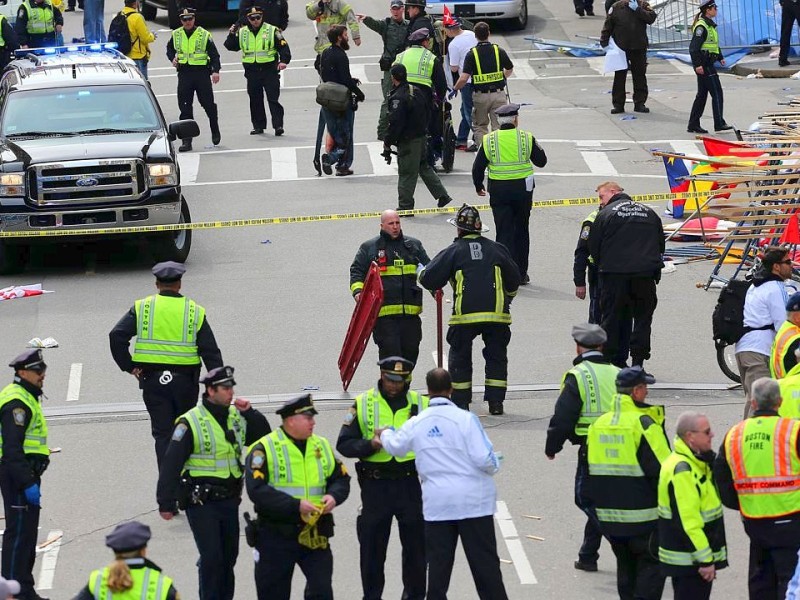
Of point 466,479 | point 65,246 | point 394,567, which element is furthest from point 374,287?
Result: point 65,246

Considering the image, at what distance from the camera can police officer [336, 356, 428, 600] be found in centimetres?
927

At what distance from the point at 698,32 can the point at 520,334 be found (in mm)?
9809

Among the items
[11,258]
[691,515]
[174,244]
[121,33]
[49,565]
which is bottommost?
[49,565]

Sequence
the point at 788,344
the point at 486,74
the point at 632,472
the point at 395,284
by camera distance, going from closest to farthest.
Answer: the point at 632,472 < the point at 788,344 < the point at 395,284 < the point at 486,74

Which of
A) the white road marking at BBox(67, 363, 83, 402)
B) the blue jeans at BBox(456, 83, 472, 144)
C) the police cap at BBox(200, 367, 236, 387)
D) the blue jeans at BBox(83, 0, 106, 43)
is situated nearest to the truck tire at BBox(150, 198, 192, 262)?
the white road marking at BBox(67, 363, 83, 402)

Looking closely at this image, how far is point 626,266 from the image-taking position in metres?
13.7

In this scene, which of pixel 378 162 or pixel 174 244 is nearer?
pixel 174 244

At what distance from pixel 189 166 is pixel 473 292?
11.3 metres

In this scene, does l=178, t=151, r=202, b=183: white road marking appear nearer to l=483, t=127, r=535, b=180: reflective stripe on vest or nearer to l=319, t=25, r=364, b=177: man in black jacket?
l=319, t=25, r=364, b=177: man in black jacket

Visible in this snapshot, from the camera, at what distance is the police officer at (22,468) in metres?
9.67

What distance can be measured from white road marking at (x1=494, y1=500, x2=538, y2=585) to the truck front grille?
782 centimetres

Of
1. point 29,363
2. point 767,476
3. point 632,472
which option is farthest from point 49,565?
point 767,476

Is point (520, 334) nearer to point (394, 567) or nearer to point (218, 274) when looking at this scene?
point (218, 274)

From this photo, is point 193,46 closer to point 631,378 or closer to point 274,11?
point 274,11
